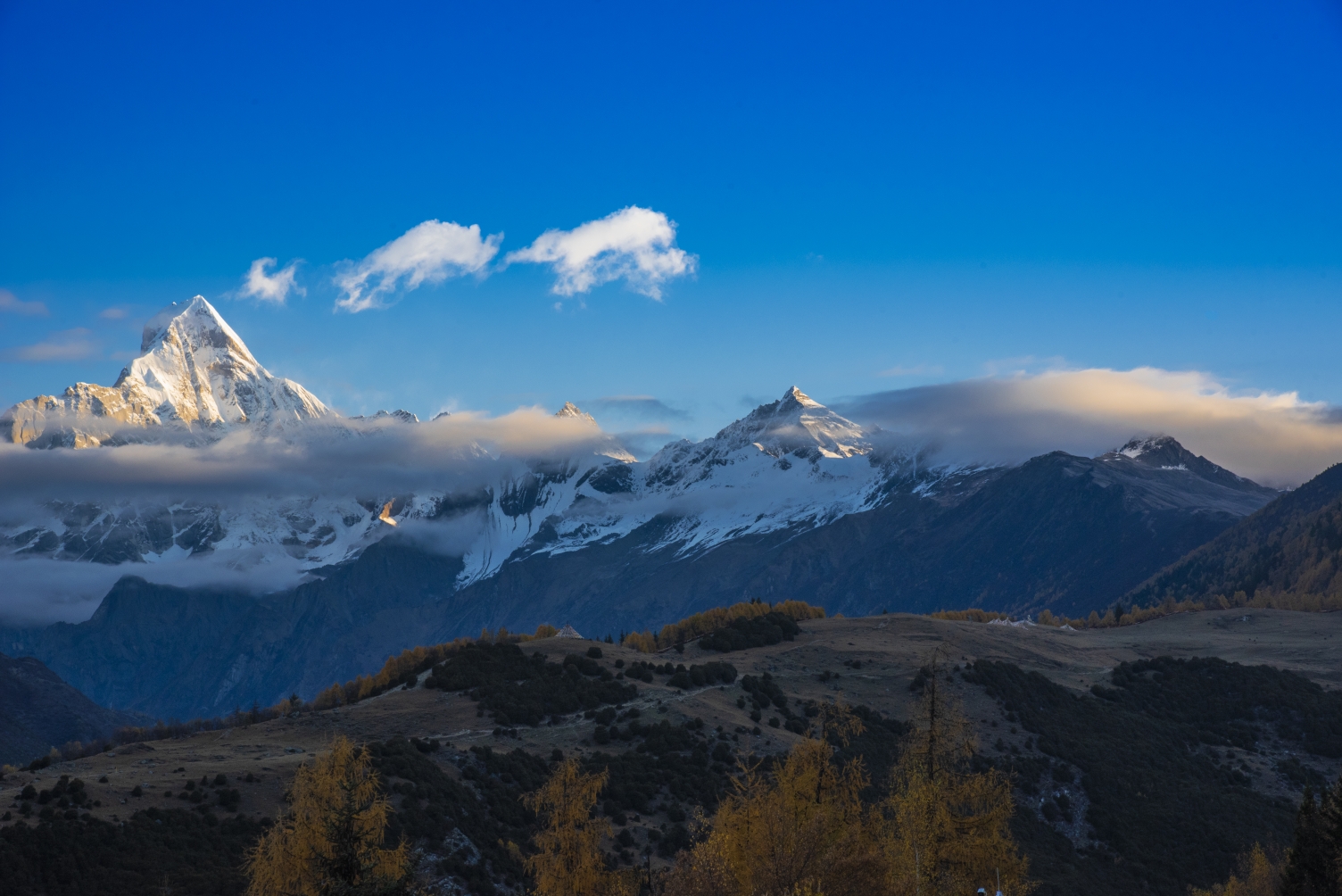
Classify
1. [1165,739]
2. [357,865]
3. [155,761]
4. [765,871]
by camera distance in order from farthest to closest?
[1165,739]
[155,761]
[765,871]
[357,865]

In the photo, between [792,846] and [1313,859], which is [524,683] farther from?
[1313,859]

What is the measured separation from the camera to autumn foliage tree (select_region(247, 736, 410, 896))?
44500 mm

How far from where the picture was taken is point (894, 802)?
58.2 m

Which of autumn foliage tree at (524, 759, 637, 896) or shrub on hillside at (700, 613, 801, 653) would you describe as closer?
autumn foliage tree at (524, 759, 637, 896)

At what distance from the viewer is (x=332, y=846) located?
151ft

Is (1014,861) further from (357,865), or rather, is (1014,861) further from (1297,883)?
(357,865)

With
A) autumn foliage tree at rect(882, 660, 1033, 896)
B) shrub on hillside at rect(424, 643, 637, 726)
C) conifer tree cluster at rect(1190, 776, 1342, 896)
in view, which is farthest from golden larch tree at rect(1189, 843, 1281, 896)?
shrub on hillside at rect(424, 643, 637, 726)

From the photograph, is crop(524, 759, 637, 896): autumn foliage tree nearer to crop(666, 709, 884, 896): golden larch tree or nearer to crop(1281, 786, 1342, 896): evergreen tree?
crop(666, 709, 884, 896): golden larch tree

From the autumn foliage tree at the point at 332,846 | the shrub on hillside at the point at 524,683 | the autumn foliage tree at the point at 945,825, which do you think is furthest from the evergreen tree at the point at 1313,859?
the shrub on hillside at the point at 524,683

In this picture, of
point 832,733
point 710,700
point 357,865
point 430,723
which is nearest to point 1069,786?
point 832,733

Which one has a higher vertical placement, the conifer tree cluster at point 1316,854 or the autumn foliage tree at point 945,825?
the autumn foliage tree at point 945,825

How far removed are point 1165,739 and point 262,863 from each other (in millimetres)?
123072

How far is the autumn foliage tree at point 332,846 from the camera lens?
44500 mm

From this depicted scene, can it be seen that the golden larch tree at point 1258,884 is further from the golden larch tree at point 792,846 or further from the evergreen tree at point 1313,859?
the golden larch tree at point 792,846
